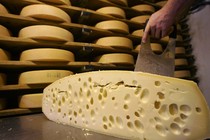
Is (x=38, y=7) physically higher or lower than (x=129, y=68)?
higher

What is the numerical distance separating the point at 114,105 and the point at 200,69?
1443 millimetres

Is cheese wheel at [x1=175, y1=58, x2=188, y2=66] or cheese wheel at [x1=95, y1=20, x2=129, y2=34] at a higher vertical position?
cheese wheel at [x1=95, y1=20, x2=129, y2=34]

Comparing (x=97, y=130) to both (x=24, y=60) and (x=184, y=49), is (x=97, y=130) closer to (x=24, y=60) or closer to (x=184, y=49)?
(x=24, y=60)

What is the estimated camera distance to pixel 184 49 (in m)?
1.72

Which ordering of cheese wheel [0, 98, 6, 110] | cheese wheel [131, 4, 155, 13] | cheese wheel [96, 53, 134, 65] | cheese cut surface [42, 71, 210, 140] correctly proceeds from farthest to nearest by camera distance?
1. cheese wheel [131, 4, 155, 13]
2. cheese wheel [96, 53, 134, 65]
3. cheese wheel [0, 98, 6, 110]
4. cheese cut surface [42, 71, 210, 140]

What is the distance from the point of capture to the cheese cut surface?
0.43 meters

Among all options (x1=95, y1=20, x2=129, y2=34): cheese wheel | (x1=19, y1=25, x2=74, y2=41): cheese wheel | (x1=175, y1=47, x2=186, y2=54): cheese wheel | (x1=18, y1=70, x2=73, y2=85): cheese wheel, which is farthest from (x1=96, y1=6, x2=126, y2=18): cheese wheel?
(x1=175, y1=47, x2=186, y2=54): cheese wheel

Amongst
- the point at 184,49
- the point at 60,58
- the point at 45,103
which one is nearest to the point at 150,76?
the point at 45,103

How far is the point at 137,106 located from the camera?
1.63ft

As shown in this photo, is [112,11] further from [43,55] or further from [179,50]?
[179,50]

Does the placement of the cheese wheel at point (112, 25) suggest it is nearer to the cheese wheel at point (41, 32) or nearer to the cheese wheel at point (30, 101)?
the cheese wheel at point (41, 32)

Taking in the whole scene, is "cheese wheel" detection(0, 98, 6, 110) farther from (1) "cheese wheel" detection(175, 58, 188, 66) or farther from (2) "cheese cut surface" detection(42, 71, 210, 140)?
(1) "cheese wheel" detection(175, 58, 188, 66)

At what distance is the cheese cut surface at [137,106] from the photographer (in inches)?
17.1

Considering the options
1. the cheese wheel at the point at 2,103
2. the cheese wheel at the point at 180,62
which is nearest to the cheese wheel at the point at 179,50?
the cheese wheel at the point at 180,62
